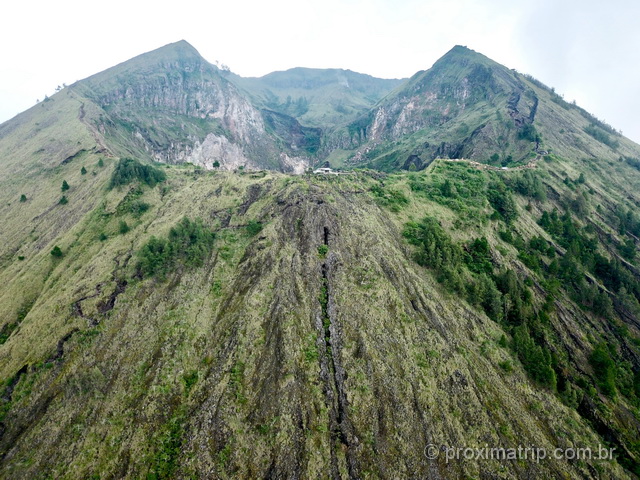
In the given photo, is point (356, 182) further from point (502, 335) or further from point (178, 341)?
point (178, 341)

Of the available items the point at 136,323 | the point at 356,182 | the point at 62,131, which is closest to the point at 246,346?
the point at 136,323

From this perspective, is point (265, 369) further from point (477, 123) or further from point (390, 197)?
point (477, 123)

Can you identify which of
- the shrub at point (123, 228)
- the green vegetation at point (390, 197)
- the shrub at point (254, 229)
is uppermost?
the shrub at point (123, 228)

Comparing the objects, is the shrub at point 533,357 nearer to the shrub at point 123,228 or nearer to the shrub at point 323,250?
the shrub at point 323,250

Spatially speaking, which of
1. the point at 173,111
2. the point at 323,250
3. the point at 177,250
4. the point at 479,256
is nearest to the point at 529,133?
the point at 479,256

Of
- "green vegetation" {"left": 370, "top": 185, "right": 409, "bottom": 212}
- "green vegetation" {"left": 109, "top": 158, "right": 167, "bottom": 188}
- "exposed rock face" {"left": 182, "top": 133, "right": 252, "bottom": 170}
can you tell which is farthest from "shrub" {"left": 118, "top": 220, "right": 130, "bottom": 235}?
"exposed rock face" {"left": 182, "top": 133, "right": 252, "bottom": 170}

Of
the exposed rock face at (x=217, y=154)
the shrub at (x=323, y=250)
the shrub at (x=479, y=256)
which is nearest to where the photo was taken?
the shrub at (x=323, y=250)

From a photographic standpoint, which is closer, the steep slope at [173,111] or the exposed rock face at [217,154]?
the steep slope at [173,111]

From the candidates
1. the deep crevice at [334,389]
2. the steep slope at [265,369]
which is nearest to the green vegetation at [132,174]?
the steep slope at [265,369]
